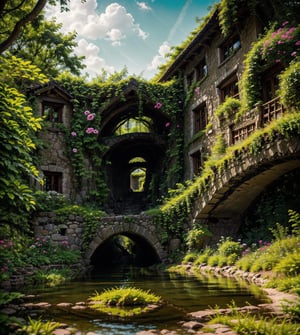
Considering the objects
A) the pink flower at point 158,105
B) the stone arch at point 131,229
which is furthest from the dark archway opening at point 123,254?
the pink flower at point 158,105

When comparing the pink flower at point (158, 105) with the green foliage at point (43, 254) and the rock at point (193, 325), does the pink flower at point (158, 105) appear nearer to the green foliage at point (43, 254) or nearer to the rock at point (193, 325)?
the green foliage at point (43, 254)

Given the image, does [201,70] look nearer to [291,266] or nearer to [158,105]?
[158,105]

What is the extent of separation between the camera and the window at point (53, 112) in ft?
57.1

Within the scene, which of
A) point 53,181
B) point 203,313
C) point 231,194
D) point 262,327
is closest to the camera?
point 262,327

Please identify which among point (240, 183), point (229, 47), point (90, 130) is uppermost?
point (229, 47)

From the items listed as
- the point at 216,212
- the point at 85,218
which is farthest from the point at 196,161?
the point at 85,218

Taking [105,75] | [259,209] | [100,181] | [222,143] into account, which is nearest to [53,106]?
[100,181]

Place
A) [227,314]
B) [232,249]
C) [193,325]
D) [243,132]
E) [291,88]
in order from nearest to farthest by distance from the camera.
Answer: [193,325], [227,314], [291,88], [232,249], [243,132]

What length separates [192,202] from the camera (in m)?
13.2

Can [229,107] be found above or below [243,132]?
above

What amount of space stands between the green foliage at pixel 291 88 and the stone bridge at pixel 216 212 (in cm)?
167

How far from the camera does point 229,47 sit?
50.1 feet

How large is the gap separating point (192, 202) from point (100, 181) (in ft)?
19.7

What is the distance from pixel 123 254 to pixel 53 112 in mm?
11587
